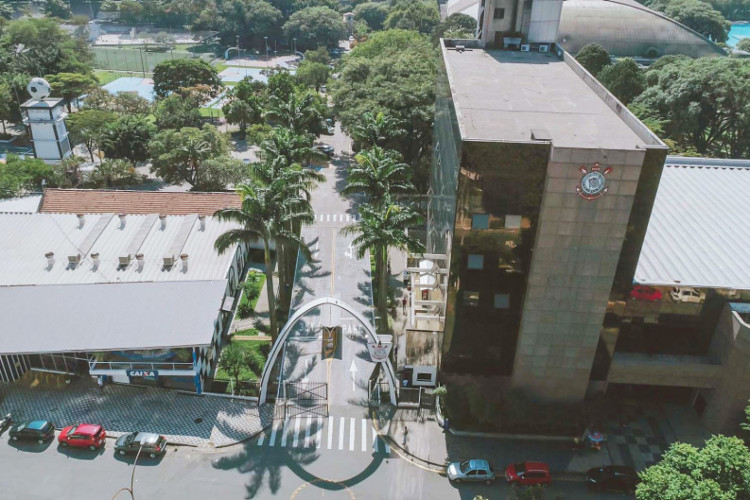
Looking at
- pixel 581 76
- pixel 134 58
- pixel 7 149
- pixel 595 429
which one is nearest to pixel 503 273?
pixel 595 429

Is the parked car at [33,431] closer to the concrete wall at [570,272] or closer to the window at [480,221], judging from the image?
the window at [480,221]

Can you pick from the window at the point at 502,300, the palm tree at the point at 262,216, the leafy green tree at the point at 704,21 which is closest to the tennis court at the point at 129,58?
the palm tree at the point at 262,216

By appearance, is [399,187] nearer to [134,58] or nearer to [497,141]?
[497,141]

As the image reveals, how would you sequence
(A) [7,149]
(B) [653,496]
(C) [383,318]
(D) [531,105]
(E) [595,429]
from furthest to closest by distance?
(A) [7,149]
(C) [383,318]
(D) [531,105]
(E) [595,429]
(B) [653,496]

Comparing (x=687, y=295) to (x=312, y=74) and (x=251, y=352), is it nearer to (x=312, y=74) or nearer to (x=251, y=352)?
(x=251, y=352)

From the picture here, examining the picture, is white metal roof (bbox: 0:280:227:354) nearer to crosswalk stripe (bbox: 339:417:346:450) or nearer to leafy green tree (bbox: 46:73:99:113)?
crosswalk stripe (bbox: 339:417:346:450)

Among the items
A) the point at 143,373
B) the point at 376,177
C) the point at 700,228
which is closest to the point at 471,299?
the point at 376,177

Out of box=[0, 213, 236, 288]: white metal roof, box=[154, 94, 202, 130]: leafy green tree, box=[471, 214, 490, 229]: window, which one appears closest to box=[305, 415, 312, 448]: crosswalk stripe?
box=[0, 213, 236, 288]: white metal roof
